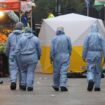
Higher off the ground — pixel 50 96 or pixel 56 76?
pixel 56 76

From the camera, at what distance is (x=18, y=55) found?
16.6 meters

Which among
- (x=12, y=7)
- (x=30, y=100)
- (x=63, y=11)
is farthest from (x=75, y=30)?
(x=63, y=11)

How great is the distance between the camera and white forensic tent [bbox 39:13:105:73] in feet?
70.0

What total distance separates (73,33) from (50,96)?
23.2 ft

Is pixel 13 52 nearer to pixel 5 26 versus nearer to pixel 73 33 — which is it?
pixel 73 33

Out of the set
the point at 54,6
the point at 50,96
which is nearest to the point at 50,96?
the point at 50,96

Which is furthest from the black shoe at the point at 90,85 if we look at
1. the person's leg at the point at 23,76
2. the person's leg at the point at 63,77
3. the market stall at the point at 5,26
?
the market stall at the point at 5,26

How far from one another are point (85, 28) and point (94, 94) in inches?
260

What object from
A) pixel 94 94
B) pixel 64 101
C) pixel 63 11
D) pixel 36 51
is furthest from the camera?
pixel 63 11

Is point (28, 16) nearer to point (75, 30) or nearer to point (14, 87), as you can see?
point (75, 30)

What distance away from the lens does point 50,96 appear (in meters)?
15.0

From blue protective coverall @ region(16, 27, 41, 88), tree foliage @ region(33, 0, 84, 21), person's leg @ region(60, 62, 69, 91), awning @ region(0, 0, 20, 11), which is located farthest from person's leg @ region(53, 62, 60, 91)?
tree foliage @ region(33, 0, 84, 21)

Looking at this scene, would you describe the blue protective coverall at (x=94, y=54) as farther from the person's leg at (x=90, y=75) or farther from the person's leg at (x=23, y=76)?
the person's leg at (x=23, y=76)

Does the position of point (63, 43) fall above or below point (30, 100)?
above
